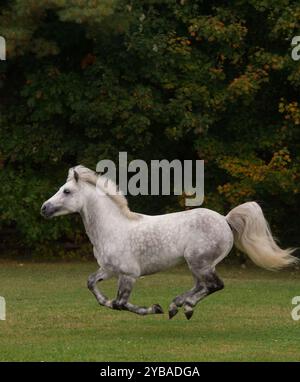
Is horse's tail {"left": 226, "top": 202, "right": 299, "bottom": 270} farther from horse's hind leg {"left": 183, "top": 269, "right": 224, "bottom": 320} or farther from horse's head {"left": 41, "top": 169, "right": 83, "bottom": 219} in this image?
horse's head {"left": 41, "top": 169, "right": 83, "bottom": 219}

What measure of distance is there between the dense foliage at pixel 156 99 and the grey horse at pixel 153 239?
28.0 ft

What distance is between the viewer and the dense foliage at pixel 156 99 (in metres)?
21.1

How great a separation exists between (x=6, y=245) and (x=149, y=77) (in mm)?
5138

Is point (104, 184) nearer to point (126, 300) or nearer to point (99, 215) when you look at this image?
point (99, 215)

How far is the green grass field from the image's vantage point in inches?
420

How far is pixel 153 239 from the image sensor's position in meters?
12.1

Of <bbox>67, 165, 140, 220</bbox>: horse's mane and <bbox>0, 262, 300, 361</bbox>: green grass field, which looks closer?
<bbox>0, 262, 300, 361</bbox>: green grass field

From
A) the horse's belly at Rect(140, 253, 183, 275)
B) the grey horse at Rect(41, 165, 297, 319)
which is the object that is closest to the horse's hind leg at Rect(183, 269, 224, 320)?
the grey horse at Rect(41, 165, 297, 319)

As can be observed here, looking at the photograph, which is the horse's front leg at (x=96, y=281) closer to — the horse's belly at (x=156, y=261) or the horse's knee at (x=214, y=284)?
the horse's belly at (x=156, y=261)

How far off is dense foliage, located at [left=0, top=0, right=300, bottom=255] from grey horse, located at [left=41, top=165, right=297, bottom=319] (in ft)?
28.0

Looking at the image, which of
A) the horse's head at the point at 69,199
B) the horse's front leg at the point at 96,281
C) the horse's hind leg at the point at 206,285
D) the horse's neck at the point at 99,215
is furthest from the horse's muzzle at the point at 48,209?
the horse's hind leg at the point at 206,285

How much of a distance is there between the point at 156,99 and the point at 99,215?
32.2 feet

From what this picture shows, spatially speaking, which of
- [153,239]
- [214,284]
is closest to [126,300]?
[153,239]

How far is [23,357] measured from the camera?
409 inches
